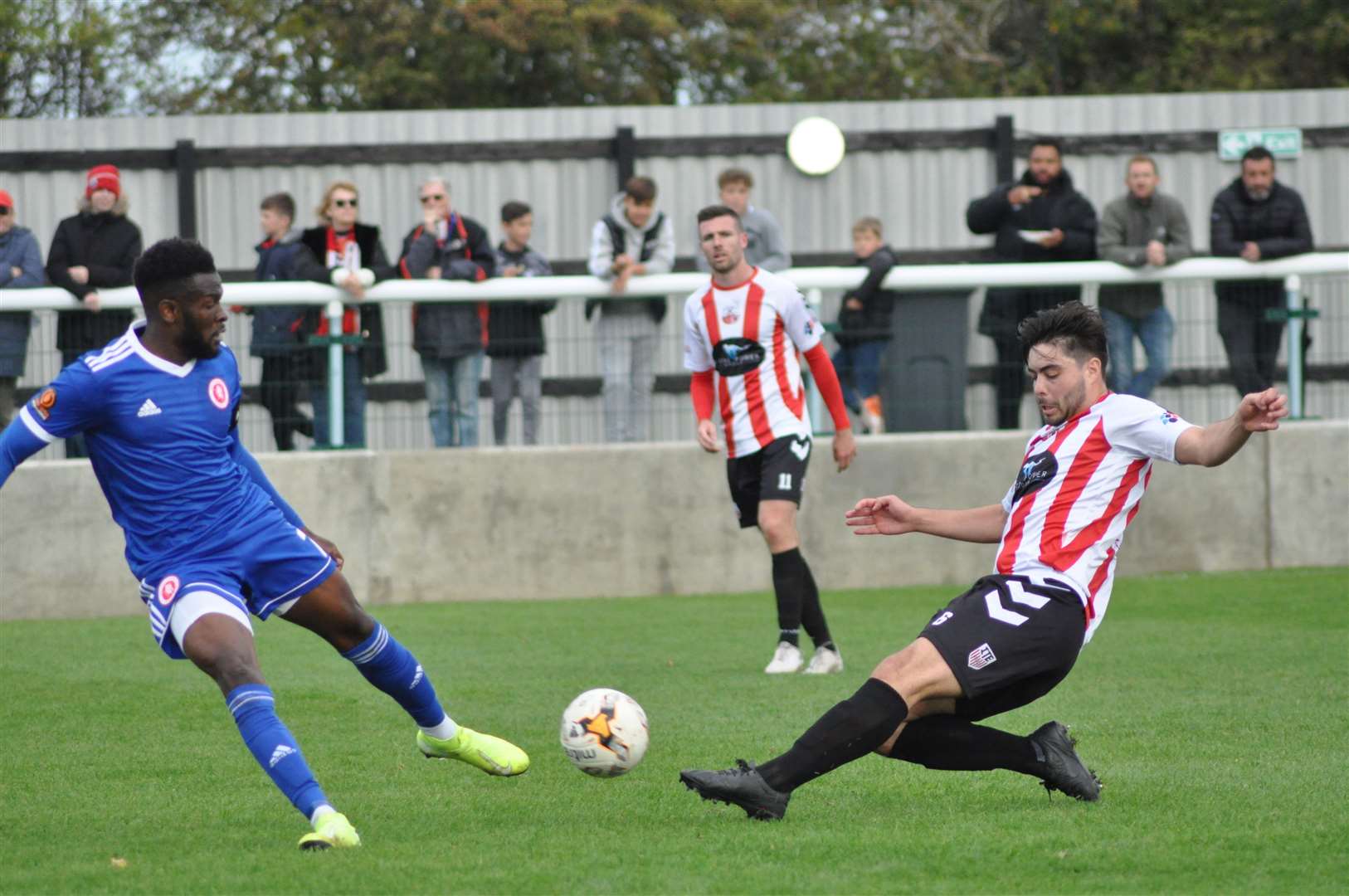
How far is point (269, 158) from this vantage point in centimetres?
1609

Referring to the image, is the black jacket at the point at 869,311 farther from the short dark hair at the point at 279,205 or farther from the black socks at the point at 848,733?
the black socks at the point at 848,733

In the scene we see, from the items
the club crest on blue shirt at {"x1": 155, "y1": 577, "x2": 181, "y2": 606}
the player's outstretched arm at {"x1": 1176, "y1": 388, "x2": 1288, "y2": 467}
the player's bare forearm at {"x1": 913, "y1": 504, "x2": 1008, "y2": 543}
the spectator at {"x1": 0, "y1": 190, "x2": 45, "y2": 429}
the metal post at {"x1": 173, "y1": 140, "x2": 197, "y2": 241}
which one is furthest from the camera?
the metal post at {"x1": 173, "y1": 140, "x2": 197, "y2": 241}

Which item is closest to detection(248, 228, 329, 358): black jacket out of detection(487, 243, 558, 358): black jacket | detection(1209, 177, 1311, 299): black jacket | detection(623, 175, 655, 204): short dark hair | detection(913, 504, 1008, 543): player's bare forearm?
detection(487, 243, 558, 358): black jacket

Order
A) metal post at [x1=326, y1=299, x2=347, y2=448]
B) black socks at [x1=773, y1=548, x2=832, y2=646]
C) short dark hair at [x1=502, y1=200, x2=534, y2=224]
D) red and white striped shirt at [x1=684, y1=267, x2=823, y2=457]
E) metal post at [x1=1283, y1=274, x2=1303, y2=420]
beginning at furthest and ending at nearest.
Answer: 1. short dark hair at [x1=502, y1=200, x2=534, y2=224]
2. metal post at [x1=1283, y1=274, x2=1303, y2=420]
3. metal post at [x1=326, y1=299, x2=347, y2=448]
4. red and white striped shirt at [x1=684, y1=267, x2=823, y2=457]
5. black socks at [x1=773, y1=548, x2=832, y2=646]

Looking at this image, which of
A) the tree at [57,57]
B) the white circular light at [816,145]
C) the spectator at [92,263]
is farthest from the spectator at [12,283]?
the tree at [57,57]

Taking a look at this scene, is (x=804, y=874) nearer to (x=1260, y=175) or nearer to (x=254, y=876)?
(x=254, y=876)

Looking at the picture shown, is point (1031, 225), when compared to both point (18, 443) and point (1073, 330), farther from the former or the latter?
point (18, 443)

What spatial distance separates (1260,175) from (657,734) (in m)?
7.53

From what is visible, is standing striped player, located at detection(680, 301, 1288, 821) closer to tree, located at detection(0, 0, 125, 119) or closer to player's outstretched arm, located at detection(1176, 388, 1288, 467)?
player's outstretched arm, located at detection(1176, 388, 1288, 467)

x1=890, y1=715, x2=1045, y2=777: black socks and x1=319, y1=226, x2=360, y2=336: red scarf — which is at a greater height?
x1=319, y1=226, x2=360, y2=336: red scarf

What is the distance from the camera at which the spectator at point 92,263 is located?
1212cm

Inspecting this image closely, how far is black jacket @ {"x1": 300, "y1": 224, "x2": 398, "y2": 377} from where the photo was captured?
12.3m

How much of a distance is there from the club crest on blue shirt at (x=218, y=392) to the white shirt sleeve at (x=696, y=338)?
4.01 meters

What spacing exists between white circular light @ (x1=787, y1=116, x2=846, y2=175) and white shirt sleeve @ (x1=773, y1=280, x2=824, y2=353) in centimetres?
696
